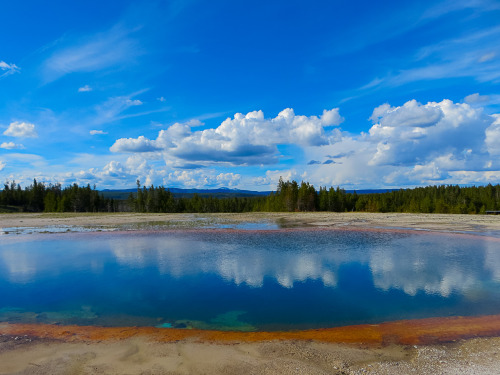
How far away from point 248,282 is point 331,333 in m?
6.63

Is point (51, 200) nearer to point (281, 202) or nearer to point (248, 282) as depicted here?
point (281, 202)

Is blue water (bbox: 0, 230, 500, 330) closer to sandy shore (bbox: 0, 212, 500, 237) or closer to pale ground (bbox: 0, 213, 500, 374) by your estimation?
pale ground (bbox: 0, 213, 500, 374)

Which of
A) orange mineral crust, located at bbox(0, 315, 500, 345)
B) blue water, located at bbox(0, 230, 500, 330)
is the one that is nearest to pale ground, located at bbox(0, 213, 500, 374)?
orange mineral crust, located at bbox(0, 315, 500, 345)

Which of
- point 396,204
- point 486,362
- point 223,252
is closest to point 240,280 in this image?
point 223,252

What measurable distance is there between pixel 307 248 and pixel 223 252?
6618 millimetres

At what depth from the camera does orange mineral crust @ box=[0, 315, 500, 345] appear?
373 inches

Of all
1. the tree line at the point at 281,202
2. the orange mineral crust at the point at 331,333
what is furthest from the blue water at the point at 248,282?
the tree line at the point at 281,202

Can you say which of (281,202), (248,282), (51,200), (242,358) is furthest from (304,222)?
(51,200)

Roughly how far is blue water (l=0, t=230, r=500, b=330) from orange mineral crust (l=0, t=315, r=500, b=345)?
0.60m

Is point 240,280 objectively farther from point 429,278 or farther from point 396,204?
point 396,204

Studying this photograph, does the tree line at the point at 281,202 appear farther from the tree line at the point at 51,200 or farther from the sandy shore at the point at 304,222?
the sandy shore at the point at 304,222

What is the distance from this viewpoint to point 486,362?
769 centimetres

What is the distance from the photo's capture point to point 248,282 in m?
16.0

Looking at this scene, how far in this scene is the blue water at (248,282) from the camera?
1180 centimetres
